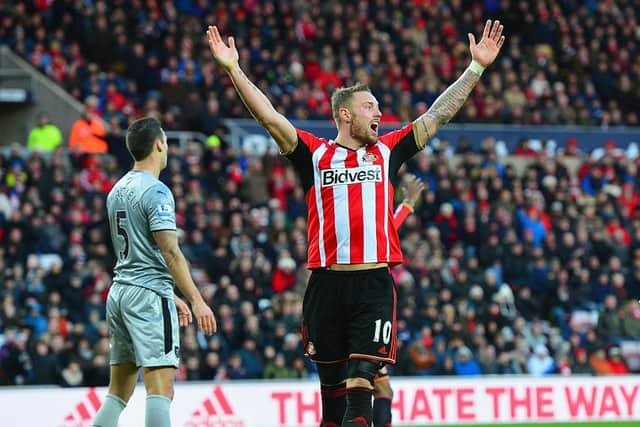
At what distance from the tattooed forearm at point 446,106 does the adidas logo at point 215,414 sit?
6713 mm

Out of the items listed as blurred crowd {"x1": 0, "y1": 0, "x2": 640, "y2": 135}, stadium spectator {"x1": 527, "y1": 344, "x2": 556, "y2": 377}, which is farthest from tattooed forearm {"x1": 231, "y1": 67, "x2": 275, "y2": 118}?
blurred crowd {"x1": 0, "y1": 0, "x2": 640, "y2": 135}

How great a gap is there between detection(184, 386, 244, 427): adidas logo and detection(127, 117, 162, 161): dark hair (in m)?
6.65

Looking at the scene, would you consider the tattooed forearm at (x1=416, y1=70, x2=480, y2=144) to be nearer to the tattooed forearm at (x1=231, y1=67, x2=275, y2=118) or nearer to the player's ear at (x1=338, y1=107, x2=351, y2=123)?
the player's ear at (x1=338, y1=107, x2=351, y2=123)

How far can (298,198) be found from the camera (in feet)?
65.4

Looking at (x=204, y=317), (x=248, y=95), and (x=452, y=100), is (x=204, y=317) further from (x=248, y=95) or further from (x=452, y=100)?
(x=452, y=100)

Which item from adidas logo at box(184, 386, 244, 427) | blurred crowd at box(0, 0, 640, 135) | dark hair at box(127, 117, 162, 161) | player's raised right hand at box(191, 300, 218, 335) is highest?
blurred crowd at box(0, 0, 640, 135)

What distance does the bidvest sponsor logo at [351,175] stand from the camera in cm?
778

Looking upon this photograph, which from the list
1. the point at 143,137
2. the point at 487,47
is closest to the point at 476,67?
the point at 487,47

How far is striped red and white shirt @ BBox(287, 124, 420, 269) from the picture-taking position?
7746 mm

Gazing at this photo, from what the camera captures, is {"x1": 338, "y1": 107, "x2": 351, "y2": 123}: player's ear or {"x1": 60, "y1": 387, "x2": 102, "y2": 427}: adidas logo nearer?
{"x1": 338, "y1": 107, "x2": 351, "y2": 123}: player's ear

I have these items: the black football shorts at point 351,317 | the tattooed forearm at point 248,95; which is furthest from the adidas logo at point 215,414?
the tattooed forearm at point 248,95

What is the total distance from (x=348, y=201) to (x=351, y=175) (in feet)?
0.53

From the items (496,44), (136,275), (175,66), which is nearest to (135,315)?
(136,275)

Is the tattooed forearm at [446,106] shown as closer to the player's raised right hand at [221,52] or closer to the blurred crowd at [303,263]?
the player's raised right hand at [221,52]
